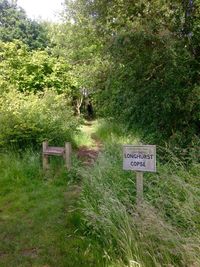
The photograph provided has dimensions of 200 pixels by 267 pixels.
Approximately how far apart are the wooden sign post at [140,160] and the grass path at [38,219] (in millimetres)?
922

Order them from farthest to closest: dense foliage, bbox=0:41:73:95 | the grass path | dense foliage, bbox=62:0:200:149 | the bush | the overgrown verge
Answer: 1. dense foliage, bbox=0:41:73:95
2. the bush
3. dense foliage, bbox=62:0:200:149
4. the grass path
5. the overgrown verge

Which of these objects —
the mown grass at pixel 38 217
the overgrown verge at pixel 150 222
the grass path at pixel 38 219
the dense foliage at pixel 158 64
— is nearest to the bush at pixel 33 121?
the mown grass at pixel 38 217

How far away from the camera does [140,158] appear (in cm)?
366

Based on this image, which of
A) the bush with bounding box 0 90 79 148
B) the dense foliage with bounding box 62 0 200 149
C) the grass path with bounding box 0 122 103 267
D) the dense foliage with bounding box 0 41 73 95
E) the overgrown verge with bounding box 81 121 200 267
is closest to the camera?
the overgrown verge with bounding box 81 121 200 267

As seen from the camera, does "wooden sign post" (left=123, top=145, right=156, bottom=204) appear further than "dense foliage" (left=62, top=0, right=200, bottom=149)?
No

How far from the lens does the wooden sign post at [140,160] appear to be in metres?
3.56

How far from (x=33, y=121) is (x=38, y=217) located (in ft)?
12.0

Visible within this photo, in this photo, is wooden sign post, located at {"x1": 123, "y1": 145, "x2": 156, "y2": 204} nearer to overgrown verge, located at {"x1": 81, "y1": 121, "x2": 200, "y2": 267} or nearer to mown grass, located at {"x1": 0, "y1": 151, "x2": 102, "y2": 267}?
overgrown verge, located at {"x1": 81, "y1": 121, "x2": 200, "y2": 267}

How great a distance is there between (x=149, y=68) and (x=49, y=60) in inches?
295

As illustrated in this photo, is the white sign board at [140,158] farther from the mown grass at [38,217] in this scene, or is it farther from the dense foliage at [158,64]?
the dense foliage at [158,64]

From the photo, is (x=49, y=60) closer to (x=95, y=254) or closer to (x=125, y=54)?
(x=125, y=54)

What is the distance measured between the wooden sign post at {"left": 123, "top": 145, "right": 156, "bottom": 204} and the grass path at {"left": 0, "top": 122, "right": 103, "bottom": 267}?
922 mm

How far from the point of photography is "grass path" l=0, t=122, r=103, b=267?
3.44 meters

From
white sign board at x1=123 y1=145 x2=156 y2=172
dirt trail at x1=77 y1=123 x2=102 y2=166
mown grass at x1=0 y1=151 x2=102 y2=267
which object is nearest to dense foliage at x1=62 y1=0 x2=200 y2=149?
dirt trail at x1=77 y1=123 x2=102 y2=166
